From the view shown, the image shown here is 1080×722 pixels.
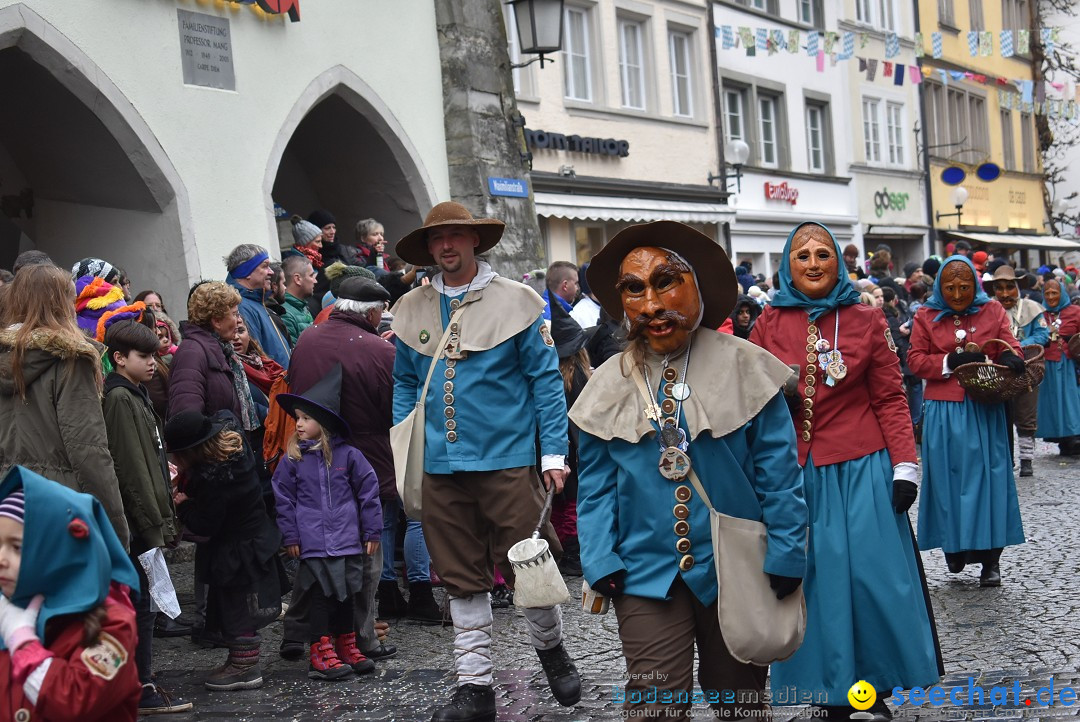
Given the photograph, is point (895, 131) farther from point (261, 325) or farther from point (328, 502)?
point (328, 502)

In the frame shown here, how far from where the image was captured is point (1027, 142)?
128 feet

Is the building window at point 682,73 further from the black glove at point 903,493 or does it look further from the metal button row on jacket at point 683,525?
the metal button row on jacket at point 683,525

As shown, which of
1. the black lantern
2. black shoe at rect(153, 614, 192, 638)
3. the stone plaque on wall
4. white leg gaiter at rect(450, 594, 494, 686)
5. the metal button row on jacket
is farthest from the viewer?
the black lantern

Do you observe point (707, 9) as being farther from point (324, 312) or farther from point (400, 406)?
point (400, 406)

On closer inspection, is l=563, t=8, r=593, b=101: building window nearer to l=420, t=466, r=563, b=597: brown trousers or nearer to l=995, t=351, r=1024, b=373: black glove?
l=995, t=351, r=1024, b=373: black glove

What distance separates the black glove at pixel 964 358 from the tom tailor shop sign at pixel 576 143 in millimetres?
10068

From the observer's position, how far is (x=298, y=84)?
12.1 metres

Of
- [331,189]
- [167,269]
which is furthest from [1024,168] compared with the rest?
[167,269]

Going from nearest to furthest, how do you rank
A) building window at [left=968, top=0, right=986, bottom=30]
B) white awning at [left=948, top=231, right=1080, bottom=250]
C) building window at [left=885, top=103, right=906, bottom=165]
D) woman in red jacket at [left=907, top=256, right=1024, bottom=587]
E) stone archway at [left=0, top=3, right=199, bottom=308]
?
woman in red jacket at [left=907, top=256, right=1024, bottom=587] → stone archway at [left=0, top=3, right=199, bottom=308] → building window at [left=885, top=103, right=906, bottom=165] → white awning at [left=948, top=231, right=1080, bottom=250] → building window at [left=968, top=0, right=986, bottom=30]

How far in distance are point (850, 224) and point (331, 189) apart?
54.7 feet

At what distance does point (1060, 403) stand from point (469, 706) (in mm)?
10636

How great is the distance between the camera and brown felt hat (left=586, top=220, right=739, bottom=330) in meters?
4.32

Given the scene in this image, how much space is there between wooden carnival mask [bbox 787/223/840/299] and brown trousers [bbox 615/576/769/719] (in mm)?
1846

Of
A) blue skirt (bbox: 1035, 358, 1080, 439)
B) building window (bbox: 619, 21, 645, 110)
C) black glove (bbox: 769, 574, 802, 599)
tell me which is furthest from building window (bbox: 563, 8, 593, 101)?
black glove (bbox: 769, 574, 802, 599)
